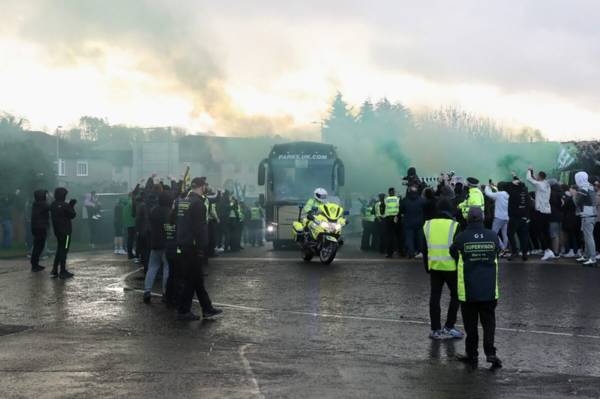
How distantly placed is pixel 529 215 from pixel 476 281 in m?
11.8

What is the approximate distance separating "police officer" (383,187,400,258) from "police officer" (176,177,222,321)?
10.4 meters

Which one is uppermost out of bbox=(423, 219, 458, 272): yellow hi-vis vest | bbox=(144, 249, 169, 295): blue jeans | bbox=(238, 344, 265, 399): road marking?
bbox=(423, 219, 458, 272): yellow hi-vis vest

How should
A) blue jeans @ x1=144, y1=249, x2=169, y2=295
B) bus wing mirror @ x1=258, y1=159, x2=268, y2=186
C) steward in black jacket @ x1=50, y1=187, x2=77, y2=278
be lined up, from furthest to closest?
bus wing mirror @ x1=258, y1=159, x2=268, y2=186 < steward in black jacket @ x1=50, y1=187, x2=77, y2=278 < blue jeans @ x1=144, y1=249, x2=169, y2=295

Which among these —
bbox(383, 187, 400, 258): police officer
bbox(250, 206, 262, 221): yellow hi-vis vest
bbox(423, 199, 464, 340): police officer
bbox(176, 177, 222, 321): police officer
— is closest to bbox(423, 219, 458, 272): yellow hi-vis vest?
bbox(423, 199, 464, 340): police officer

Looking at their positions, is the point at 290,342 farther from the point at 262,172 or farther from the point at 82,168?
the point at 82,168

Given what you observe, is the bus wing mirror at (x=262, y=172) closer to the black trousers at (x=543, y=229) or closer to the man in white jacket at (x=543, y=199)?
the black trousers at (x=543, y=229)

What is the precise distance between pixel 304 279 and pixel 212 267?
3475 mm

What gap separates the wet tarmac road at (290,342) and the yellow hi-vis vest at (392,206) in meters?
5.21

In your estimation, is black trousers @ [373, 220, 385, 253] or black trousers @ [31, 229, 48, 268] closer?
black trousers @ [31, 229, 48, 268]

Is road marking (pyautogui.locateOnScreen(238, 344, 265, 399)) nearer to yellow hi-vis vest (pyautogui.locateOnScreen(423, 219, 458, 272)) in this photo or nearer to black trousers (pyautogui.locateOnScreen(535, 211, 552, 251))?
yellow hi-vis vest (pyautogui.locateOnScreen(423, 219, 458, 272))

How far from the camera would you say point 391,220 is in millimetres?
21219

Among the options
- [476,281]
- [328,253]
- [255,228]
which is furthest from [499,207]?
[255,228]

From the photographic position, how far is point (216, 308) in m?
12.3

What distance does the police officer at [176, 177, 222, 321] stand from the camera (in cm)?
1130
